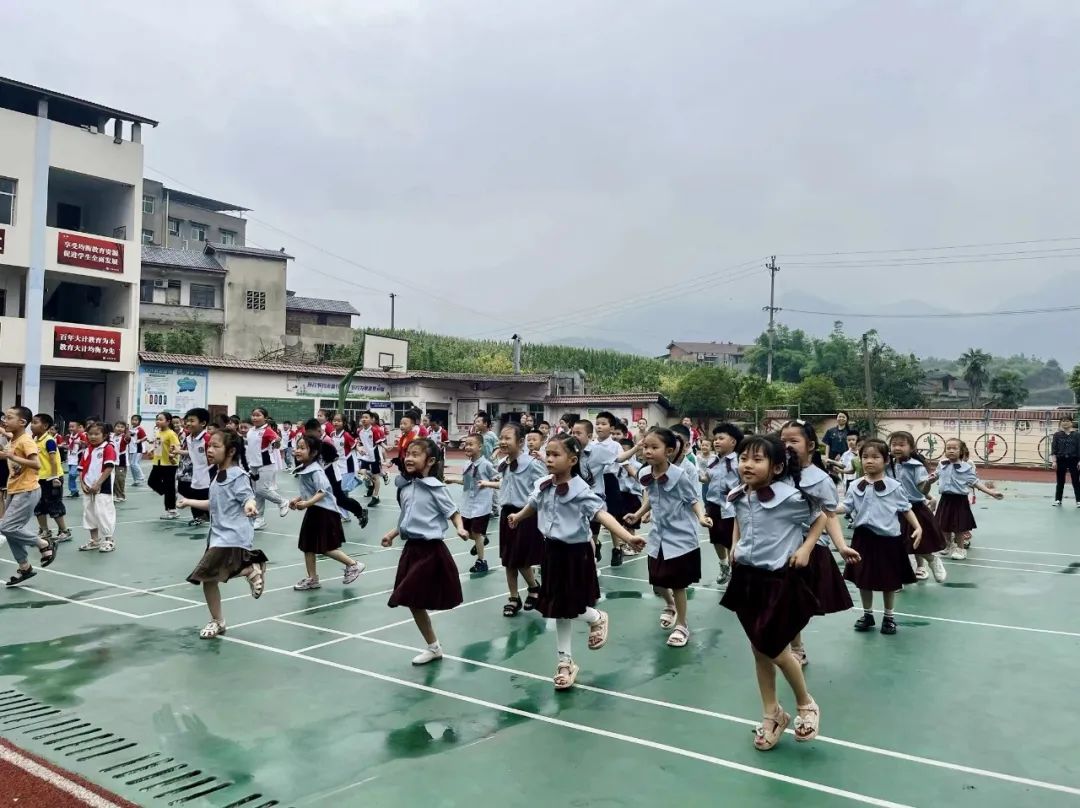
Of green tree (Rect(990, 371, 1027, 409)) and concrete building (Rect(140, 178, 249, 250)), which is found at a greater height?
concrete building (Rect(140, 178, 249, 250))

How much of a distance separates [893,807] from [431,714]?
2.25 metres

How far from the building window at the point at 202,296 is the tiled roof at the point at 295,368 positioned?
379 centimetres

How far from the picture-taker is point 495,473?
8.69 metres

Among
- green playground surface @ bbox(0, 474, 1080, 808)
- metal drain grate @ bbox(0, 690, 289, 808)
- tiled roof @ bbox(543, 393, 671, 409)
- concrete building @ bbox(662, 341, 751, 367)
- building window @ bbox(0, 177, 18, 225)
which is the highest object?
concrete building @ bbox(662, 341, 751, 367)

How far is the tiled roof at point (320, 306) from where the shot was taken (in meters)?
37.5

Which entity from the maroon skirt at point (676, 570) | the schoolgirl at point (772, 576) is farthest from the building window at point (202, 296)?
the schoolgirl at point (772, 576)

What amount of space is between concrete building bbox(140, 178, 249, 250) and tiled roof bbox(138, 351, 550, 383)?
16.8 metres

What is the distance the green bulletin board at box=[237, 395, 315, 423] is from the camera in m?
27.1

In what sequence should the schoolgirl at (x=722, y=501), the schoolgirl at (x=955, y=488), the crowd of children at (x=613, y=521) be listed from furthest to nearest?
the schoolgirl at (x=955, y=488) < the schoolgirl at (x=722, y=501) < the crowd of children at (x=613, y=521)

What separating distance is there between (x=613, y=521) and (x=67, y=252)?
2279cm

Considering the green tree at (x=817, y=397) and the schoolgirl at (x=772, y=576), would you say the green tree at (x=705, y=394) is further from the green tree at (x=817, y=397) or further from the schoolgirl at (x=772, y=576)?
the schoolgirl at (x=772, y=576)

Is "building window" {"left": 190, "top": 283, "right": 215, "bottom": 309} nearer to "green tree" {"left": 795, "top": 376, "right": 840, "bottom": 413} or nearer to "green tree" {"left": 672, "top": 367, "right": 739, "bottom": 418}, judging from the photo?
"green tree" {"left": 672, "top": 367, "right": 739, "bottom": 418}

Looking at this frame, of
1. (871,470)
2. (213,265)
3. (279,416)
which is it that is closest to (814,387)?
Answer: (279,416)

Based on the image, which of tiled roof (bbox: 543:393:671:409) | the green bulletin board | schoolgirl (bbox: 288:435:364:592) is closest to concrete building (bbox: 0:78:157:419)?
the green bulletin board
